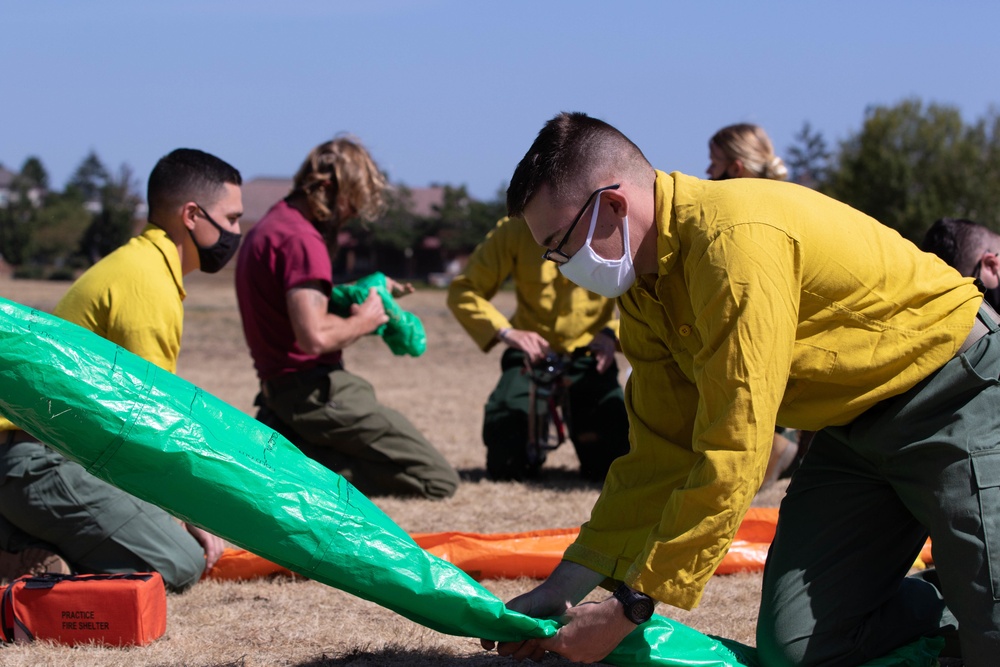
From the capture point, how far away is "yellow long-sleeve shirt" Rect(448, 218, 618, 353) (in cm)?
637

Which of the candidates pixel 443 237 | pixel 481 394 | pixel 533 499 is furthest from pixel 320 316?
pixel 443 237

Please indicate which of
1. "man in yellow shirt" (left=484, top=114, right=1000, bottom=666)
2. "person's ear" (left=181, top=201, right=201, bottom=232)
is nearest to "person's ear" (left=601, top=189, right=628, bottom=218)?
"man in yellow shirt" (left=484, top=114, right=1000, bottom=666)

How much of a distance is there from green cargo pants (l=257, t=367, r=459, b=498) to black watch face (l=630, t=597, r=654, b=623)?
3435 mm

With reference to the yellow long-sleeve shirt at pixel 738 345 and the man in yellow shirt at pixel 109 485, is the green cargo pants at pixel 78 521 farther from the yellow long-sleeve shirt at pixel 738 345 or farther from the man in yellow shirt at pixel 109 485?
the yellow long-sleeve shirt at pixel 738 345

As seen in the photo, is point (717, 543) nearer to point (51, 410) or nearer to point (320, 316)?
point (51, 410)

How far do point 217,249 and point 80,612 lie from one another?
1.63 meters

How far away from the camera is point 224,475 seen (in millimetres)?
2719

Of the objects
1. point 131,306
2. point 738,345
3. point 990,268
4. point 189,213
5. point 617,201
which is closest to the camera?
point 738,345

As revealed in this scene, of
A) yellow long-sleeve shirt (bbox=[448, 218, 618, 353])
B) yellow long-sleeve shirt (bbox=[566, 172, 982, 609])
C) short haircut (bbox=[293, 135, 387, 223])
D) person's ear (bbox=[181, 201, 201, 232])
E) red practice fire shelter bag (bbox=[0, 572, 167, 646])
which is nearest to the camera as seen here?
yellow long-sleeve shirt (bbox=[566, 172, 982, 609])

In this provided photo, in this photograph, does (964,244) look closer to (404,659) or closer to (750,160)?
(750,160)

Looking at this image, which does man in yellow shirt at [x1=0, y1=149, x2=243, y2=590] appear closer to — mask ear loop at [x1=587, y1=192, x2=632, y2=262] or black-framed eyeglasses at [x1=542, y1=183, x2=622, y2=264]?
black-framed eyeglasses at [x1=542, y1=183, x2=622, y2=264]

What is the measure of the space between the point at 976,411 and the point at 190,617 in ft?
8.94

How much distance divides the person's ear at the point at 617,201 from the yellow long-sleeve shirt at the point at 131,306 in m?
1.98

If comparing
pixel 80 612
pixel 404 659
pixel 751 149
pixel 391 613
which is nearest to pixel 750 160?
pixel 751 149
